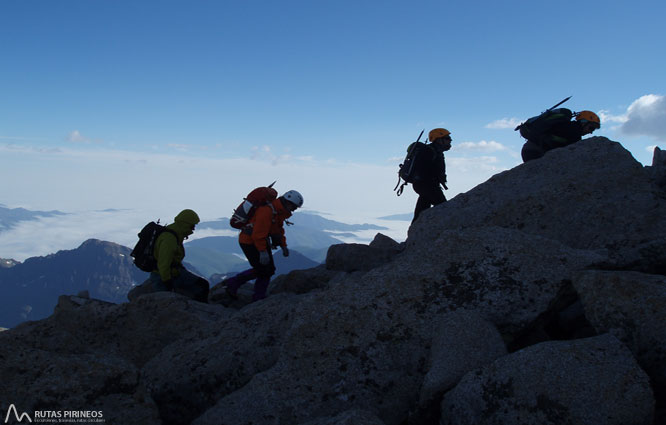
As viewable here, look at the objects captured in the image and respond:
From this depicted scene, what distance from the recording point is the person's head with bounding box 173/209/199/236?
14.8 m

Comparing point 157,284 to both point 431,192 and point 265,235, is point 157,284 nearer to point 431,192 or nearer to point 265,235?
point 265,235

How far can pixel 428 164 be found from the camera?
1675 centimetres

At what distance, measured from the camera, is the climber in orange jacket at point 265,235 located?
547 inches

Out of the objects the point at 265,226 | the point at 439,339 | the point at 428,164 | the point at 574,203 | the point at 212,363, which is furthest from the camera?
the point at 428,164

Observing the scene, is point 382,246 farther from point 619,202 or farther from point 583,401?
point 583,401

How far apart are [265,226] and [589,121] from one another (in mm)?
13238

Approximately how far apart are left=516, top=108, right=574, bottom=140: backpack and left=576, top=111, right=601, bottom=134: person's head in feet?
3.30

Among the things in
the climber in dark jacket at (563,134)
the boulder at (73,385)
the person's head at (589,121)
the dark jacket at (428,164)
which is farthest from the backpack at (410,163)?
the boulder at (73,385)

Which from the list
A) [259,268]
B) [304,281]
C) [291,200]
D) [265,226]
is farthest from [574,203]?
[259,268]

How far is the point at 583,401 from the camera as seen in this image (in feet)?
16.9

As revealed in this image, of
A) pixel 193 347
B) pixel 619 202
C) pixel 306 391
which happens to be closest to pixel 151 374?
pixel 193 347

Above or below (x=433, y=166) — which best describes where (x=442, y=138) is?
above

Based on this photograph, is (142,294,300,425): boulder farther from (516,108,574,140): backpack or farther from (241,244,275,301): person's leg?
(516,108,574,140): backpack

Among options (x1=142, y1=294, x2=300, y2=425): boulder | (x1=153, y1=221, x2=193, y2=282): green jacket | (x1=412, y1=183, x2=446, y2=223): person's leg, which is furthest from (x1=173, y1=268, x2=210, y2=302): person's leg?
(x1=412, y1=183, x2=446, y2=223): person's leg
